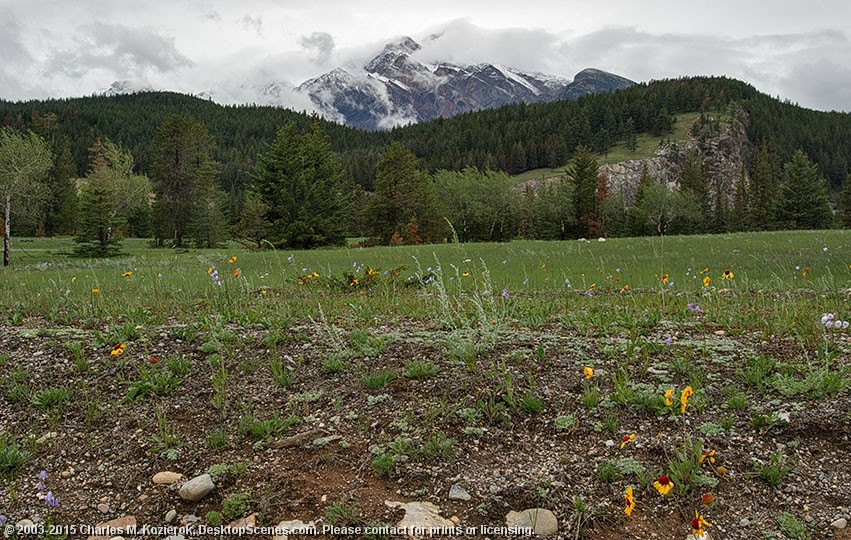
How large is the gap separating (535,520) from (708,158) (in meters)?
171

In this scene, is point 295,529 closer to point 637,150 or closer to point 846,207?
point 846,207

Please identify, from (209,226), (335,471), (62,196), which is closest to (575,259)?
Answer: (335,471)

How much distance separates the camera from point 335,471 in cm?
308

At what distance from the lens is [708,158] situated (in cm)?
14862

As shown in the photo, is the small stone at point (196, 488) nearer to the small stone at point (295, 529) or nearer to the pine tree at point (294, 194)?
the small stone at point (295, 529)

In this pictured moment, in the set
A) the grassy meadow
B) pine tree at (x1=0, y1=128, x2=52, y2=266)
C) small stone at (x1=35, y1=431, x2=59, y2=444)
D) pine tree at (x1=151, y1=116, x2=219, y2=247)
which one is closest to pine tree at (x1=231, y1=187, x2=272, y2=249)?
pine tree at (x1=0, y1=128, x2=52, y2=266)

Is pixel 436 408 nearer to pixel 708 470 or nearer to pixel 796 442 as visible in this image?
pixel 708 470

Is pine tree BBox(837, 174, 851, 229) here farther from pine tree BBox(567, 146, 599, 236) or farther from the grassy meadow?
the grassy meadow

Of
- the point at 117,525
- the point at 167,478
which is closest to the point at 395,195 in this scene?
the point at 167,478

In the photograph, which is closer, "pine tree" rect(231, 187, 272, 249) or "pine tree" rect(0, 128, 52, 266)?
"pine tree" rect(0, 128, 52, 266)

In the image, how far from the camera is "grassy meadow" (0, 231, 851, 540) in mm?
2730

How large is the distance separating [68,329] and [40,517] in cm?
307

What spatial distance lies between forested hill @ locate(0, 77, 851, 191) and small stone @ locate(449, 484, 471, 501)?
14090 centimetres

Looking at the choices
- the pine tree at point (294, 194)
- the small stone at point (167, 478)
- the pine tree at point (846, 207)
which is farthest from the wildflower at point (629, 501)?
the pine tree at point (846, 207)
